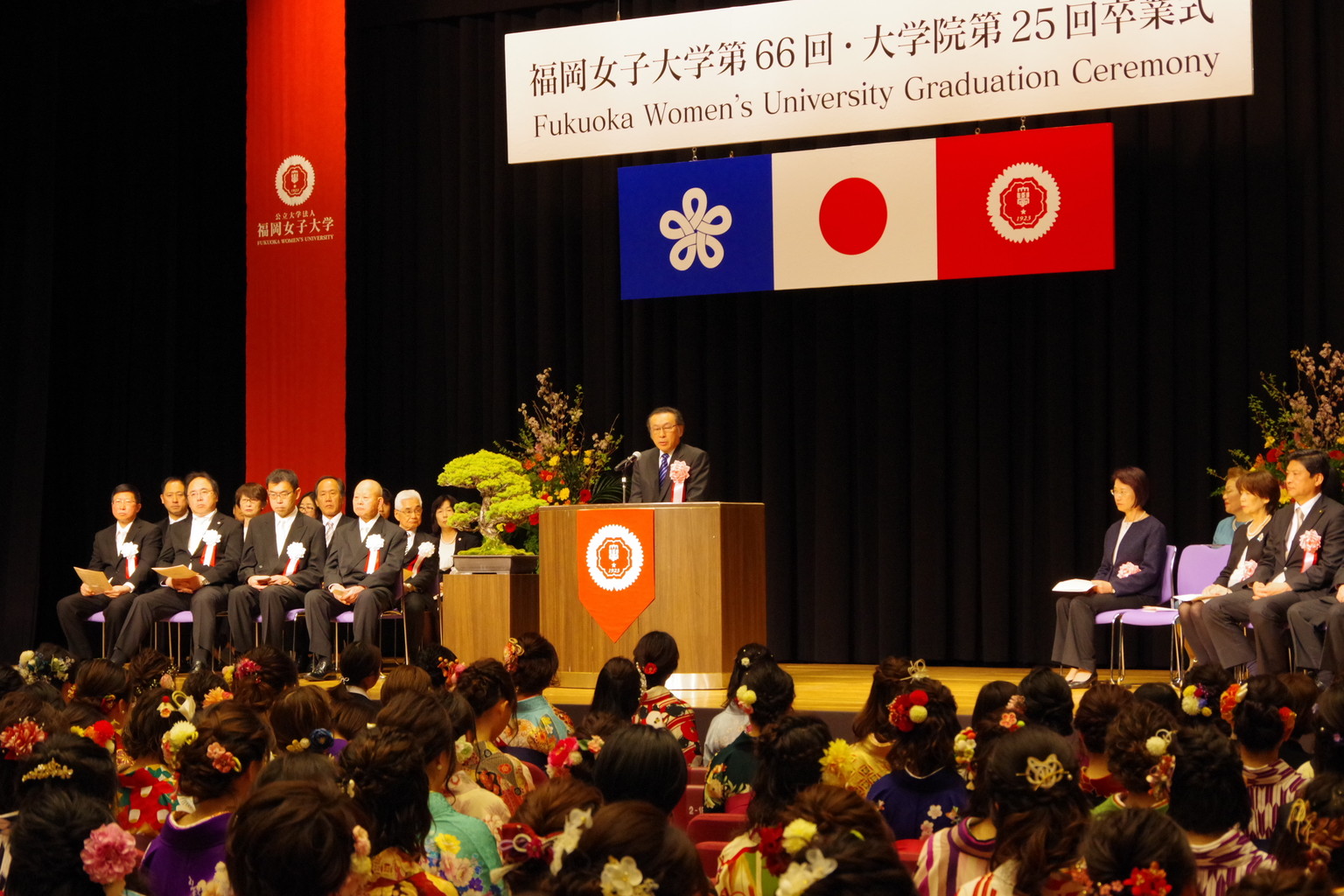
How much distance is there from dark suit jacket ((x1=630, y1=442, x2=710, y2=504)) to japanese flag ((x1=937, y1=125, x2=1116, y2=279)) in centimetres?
Result: 183

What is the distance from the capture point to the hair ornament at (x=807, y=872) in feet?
5.02

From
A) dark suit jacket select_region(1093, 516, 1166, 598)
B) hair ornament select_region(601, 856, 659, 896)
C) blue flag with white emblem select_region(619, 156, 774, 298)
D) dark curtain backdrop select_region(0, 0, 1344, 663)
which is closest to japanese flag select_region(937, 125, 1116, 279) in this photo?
dark curtain backdrop select_region(0, 0, 1344, 663)

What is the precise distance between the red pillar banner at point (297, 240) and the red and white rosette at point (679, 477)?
10.3 ft

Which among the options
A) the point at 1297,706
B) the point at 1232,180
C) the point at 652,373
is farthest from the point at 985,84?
the point at 1297,706

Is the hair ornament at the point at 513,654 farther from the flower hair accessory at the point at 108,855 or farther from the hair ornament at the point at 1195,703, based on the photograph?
the flower hair accessory at the point at 108,855

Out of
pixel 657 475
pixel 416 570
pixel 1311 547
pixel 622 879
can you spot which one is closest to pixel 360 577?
pixel 416 570

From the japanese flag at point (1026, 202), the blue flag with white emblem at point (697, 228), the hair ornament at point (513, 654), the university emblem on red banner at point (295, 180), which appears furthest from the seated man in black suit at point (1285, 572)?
the university emblem on red banner at point (295, 180)

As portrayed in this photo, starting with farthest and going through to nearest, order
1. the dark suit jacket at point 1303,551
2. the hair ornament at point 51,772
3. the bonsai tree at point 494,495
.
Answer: the bonsai tree at point 494,495 → the dark suit jacket at point 1303,551 → the hair ornament at point 51,772

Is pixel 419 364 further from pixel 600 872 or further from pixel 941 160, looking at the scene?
pixel 600 872

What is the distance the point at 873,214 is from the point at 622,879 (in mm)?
6455

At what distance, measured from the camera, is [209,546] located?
26.1 ft

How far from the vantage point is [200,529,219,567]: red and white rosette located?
26.1 feet

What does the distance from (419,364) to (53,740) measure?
23.8ft

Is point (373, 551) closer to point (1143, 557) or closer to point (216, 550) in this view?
point (216, 550)
